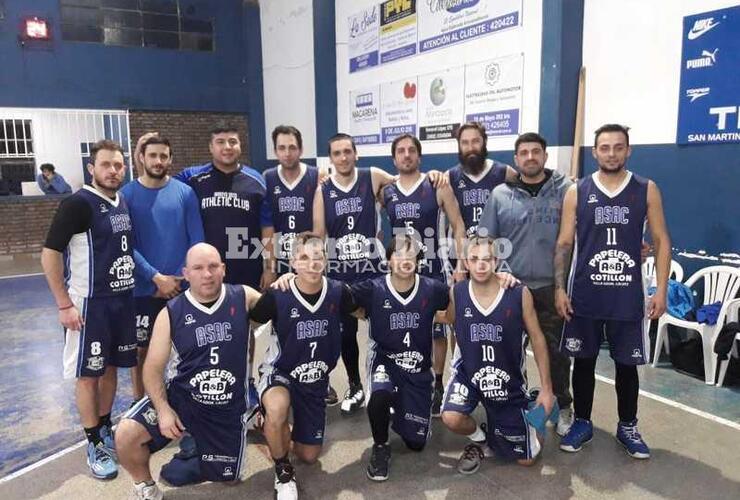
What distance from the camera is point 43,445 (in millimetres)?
3152

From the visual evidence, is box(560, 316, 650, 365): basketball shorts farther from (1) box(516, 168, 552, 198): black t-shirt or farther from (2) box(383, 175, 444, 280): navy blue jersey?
(2) box(383, 175, 444, 280): navy blue jersey

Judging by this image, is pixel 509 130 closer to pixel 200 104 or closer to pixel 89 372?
pixel 89 372

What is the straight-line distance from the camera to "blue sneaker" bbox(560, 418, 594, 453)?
2936 mm

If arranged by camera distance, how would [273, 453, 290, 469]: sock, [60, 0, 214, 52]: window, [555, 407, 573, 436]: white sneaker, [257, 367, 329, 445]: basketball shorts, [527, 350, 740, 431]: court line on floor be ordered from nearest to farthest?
→ [273, 453, 290, 469]: sock, [257, 367, 329, 445]: basketball shorts, [555, 407, 573, 436]: white sneaker, [527, 350, 740, 431]: court line on floor, [60, 0, 214, 52]: window

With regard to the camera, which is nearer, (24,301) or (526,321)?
(526,321)

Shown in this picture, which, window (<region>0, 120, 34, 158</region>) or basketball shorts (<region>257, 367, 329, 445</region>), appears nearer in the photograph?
basketball shorts (<region>257, 367, 329, 445</region>)

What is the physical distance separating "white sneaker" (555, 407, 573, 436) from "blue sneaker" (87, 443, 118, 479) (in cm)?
224

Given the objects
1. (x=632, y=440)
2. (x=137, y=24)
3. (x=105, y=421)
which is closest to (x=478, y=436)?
(x=632, y=440)

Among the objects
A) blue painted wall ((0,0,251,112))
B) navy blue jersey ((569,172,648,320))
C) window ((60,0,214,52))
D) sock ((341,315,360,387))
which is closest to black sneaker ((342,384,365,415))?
sock ((341,315,360,387))

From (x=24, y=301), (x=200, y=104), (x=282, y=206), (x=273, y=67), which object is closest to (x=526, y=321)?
(x=282, y=206)

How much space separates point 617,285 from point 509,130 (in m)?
3.27

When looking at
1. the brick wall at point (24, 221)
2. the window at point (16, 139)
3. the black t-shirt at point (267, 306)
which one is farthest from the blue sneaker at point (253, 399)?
the window at point (16, 139)

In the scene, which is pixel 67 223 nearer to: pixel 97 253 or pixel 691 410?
pixel 97 253

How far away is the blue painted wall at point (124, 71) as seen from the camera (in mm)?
9672
